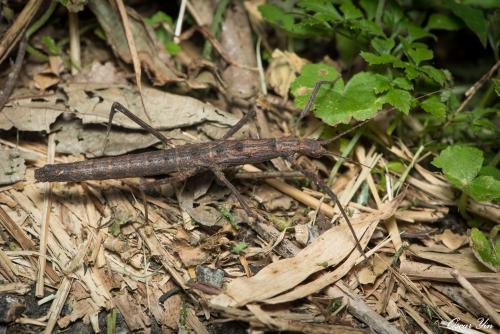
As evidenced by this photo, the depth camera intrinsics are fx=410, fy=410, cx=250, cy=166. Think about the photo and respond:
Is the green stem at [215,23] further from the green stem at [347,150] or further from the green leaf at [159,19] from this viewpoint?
the green stem at [347,150]

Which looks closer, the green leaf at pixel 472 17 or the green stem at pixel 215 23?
the green leaf at pixel 472 17

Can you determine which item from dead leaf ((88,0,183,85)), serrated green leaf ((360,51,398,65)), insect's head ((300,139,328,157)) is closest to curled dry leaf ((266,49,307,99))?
insect's head ((300,139,328,157))

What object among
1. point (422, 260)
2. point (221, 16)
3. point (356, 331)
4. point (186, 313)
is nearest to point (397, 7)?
point (221, 16)

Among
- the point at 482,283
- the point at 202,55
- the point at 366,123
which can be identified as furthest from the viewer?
→ the point at 202,55

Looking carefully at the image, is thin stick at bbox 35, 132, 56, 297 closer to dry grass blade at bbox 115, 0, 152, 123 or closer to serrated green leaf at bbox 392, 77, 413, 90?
dry grass blade at bbox 115, 0, 152, 123

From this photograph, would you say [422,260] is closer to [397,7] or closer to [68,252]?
[397,7]

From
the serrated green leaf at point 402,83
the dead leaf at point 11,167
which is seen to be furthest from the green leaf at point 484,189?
the dead leaf at point 11,167

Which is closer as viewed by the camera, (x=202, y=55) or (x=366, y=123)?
(x=366, y=123)
